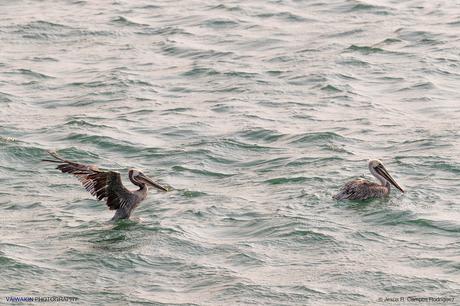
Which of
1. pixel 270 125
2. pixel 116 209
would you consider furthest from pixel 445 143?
pixel 116 209

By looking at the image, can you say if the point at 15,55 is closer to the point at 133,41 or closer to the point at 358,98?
the point at 133,41

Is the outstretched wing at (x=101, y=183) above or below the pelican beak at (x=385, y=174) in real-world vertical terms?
above

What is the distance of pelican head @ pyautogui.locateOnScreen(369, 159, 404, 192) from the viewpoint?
21125mm

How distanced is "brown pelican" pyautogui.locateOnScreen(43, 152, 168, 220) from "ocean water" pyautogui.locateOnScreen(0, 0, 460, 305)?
0.94 ft

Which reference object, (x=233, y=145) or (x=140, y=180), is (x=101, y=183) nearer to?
(x=140, y=180)

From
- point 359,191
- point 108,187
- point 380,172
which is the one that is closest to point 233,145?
point 380,172

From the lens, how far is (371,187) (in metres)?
21.0

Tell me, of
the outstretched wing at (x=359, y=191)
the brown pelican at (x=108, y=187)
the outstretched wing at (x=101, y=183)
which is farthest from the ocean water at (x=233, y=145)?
the outstretched wing at (x=101, y=183)

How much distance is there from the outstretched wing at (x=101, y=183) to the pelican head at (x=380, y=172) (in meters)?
4.02

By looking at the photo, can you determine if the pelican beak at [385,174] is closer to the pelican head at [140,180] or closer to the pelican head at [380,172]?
the pelican head at [380,172]

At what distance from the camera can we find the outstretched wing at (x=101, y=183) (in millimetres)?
19562

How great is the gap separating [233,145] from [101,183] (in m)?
4.49

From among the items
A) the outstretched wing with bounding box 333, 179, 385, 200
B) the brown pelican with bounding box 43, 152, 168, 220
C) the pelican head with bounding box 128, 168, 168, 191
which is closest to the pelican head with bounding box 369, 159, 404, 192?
the outstretched wing with bounding box 333, 179, 385, 200

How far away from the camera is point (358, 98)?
2661 centimetres
